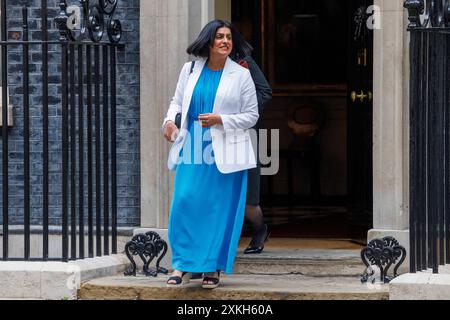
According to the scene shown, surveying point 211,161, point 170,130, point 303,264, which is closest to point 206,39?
point 170,130

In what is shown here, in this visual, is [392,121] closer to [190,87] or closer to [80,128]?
[190,87]

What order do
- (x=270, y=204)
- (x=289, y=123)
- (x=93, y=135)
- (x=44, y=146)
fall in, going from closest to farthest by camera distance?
(x=44, y=146), (x=93, y=135), (x=270, y=204), (x=289, y=123)

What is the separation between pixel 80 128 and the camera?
9758 mm

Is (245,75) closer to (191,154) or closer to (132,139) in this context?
(191,154)

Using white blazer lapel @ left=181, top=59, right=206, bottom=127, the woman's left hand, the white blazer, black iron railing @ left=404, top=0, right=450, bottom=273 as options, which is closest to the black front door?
black iron railing @ left=404, top=0, right=450, bottom=273

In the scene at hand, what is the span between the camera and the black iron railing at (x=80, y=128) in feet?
31.8

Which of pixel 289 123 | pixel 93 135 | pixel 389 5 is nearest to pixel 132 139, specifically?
pixel 93 135

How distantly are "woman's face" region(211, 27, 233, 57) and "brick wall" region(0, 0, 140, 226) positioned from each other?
54.2 inches

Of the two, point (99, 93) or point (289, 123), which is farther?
point (289, 123)

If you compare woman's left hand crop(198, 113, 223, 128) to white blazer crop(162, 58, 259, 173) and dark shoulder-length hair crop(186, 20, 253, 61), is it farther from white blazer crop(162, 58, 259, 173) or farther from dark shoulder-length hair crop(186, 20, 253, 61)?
dark shoulder-length hair crop(186, 20, 253, 61)

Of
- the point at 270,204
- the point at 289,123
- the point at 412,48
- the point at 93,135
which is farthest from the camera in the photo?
the point at 289,123

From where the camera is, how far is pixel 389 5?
9.90 metres

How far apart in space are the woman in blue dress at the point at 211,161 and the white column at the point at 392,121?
1121mm

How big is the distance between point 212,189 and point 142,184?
1.28 m
